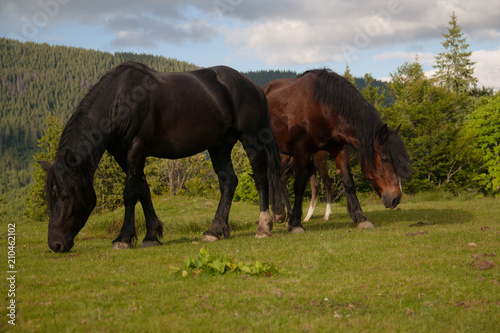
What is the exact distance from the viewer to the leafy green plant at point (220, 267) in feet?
15.6

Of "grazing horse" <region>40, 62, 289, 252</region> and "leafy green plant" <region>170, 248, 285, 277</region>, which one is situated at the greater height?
"grazing horse" <region>40, 62, 289, 252</region>

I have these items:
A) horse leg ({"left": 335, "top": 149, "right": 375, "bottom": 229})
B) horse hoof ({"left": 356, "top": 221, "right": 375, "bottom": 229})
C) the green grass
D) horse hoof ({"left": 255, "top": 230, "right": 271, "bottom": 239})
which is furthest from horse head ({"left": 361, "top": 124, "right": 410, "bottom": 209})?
horse hoof ({"left": 255, "top": 230, "right": 271, "bottom": 239})

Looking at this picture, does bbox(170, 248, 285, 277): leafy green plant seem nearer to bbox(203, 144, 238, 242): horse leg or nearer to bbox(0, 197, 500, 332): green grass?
bbox(0, 197, 500, 332): green grass

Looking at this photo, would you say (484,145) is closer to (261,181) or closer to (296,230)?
(296,230)

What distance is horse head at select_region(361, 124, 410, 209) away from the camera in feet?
26.0

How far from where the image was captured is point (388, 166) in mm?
8039

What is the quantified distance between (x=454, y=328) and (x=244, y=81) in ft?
19.0

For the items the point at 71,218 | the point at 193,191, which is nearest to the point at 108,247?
the point at 71,218

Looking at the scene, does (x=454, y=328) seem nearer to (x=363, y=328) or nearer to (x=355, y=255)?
(x=363, y=328)

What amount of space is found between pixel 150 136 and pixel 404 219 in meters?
6.16

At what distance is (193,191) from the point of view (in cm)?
4409

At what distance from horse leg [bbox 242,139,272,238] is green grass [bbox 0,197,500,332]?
951mm

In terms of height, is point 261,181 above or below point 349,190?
above

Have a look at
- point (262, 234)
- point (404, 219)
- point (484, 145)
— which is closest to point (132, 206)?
point (262, 234)
